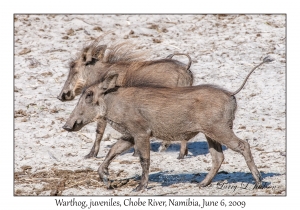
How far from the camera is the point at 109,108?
332 inches

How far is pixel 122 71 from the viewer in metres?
10.1

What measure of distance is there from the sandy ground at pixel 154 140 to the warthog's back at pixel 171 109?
690mm

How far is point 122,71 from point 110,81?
5.09ft

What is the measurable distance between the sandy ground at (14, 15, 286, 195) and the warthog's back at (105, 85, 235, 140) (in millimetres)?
690

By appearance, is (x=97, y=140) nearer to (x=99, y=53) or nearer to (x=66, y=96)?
(x=66, y=96)

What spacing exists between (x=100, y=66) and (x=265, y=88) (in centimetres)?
284

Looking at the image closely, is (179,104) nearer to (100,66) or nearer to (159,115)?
(159,115)

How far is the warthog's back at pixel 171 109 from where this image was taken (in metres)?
8.05

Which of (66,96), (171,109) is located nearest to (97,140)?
(66,96)

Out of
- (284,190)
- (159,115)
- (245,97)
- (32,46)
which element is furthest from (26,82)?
(284,190)

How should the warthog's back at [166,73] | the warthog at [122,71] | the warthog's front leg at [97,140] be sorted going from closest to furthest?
the warthog at [122,71]
the warthog's back at [166,73]
the warthog's front leg at [97,140]

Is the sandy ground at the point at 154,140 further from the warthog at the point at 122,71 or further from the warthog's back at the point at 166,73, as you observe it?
the warthog's back at the point at 166,73

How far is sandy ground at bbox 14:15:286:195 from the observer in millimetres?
8594

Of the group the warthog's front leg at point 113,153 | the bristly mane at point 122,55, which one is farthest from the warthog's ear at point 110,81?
the bristly mane at point 122,55
